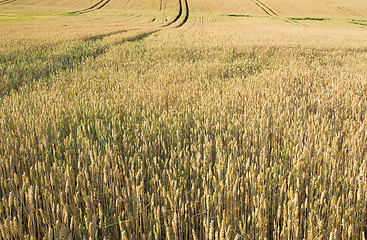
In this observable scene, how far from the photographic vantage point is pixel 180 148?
2.55 meters

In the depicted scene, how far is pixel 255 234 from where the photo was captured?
1451 millimetres

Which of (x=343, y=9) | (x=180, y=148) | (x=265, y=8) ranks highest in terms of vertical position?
(x=265, y=8)

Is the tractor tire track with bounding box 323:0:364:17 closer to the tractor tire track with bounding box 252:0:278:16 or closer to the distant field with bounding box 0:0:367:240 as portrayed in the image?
the tractor tire track with bounding box 252:0:278:16

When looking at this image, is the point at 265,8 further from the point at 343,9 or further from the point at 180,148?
the point at 180,148

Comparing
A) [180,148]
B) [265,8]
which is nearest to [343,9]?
[265,8]

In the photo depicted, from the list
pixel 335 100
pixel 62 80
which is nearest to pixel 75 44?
pixel 62 80

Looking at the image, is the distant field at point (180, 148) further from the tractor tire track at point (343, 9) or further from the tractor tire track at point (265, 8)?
the tractor tire track at point (343, 9)

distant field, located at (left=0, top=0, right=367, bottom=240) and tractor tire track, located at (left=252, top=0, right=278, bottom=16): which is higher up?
tractor tire track, located at (left=252, top=0, right=278, bottom=16)

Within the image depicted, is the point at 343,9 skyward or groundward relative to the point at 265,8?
groundward

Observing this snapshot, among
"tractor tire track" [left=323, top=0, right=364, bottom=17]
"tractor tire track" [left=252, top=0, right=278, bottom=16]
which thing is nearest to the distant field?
"tractor tire track" [left=252, top=0, right=278, bottom=16]

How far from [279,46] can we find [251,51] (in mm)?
1802

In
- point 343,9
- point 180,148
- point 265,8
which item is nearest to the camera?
point 180,148

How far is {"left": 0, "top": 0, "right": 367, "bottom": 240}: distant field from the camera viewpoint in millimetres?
1525

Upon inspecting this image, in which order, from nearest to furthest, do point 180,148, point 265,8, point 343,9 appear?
point 180,148 → point 343,9 → point 265,8
